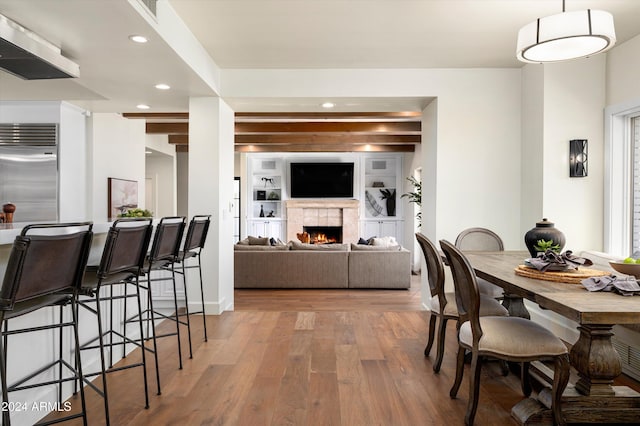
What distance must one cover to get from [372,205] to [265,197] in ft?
8.44

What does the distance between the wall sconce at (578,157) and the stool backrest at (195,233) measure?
11.5ft

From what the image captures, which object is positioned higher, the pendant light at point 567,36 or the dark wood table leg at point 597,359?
the pendant light at point 567,36

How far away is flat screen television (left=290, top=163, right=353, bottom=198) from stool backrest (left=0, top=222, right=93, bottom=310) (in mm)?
8457

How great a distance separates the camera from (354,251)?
688cm

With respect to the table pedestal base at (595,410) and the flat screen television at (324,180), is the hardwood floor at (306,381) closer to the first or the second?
the table pedestal base at (595,410)

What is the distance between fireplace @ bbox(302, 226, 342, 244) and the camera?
1044 cm

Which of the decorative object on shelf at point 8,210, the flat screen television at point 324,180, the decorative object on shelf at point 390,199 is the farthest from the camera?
the decorative object on shelf at point 390,199

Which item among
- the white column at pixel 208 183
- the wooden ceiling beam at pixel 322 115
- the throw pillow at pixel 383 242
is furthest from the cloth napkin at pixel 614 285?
the throw pillow at pixel 383 242

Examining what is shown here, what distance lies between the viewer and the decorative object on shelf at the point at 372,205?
34.7 ft

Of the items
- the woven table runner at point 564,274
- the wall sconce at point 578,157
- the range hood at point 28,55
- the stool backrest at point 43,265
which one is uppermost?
the range hood at point 28,55

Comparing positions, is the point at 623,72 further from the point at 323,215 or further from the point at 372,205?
the point at 323,215

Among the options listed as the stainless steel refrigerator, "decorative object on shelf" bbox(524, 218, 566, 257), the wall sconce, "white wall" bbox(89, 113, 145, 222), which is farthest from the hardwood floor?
"white wall" bbox(89, 113, 145, 222)

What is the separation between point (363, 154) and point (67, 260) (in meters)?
9.11

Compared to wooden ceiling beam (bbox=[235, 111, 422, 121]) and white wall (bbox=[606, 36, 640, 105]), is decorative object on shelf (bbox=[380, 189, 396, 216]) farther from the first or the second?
white wall (bbox=[606, 36, 640, 105])
